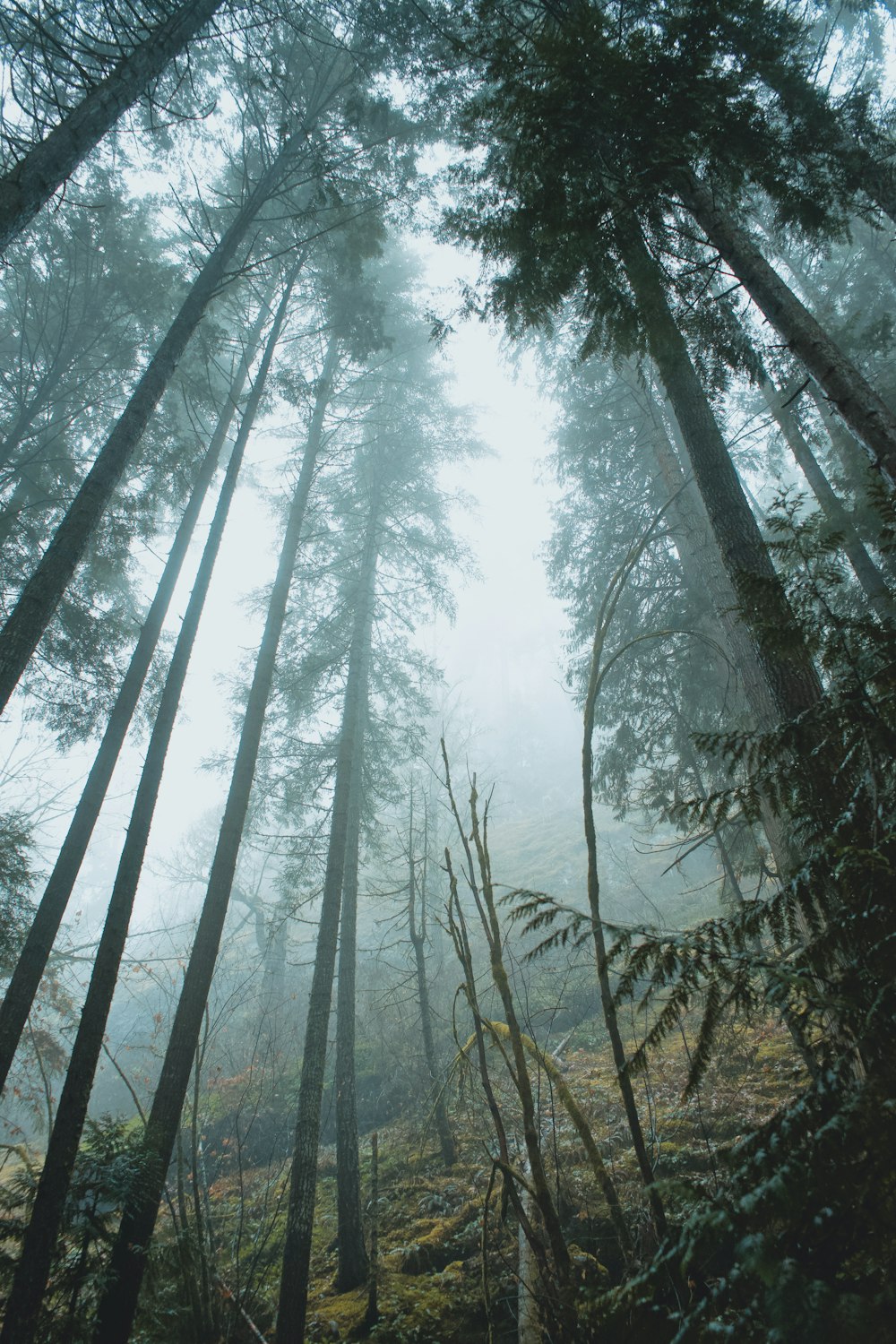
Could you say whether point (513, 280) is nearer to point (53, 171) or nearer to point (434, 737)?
point (53, 171)

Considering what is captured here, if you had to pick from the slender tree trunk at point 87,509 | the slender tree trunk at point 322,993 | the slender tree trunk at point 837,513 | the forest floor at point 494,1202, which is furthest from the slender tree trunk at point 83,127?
the slender tree trunk at point 837,513

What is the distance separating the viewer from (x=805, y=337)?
3936 mm

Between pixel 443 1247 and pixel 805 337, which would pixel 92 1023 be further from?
pixel 805 337

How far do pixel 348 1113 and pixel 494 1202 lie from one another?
9.12ft

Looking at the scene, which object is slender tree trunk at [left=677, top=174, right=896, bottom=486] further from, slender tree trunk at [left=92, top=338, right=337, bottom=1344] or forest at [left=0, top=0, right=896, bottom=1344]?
slender tree trunk at [left=92, top=338, right=337, bottom=1344]

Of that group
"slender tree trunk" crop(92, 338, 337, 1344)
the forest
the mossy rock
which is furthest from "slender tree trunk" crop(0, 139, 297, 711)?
the mossy rock

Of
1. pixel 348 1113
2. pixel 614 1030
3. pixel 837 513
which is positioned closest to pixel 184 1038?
pixel 348 1113

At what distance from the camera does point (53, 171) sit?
13.1ft

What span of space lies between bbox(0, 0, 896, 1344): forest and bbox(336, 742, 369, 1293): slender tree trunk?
5 cm

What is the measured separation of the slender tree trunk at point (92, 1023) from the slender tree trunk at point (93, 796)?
1303mm

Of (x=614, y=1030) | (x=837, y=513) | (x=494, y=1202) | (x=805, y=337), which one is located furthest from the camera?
(x=837, y=513)

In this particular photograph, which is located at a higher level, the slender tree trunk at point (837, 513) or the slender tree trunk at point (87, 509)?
the slender tree trunk at point (837, 513)

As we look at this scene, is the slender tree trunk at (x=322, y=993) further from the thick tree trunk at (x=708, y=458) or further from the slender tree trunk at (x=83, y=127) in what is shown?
the slender tree trunk at (x=83, y=127)

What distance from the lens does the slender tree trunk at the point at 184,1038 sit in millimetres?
3670
